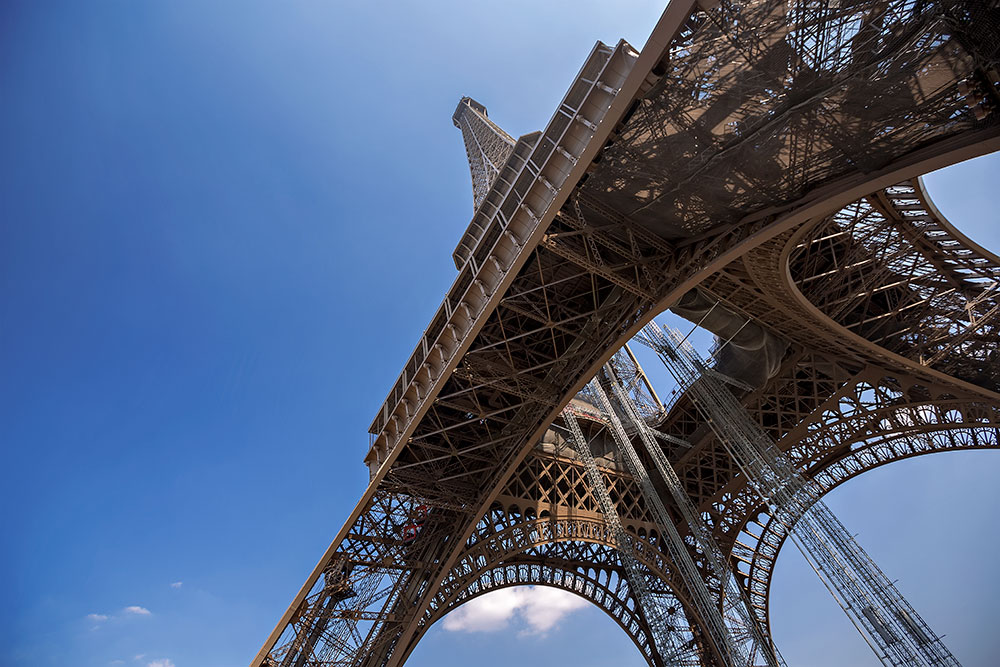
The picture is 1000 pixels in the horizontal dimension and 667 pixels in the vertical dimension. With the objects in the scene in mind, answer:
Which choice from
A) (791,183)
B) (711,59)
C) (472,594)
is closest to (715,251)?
(791,183)

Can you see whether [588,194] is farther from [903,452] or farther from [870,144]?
[903,452]

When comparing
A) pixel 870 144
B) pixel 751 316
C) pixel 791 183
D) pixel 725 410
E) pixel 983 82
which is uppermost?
pixel 751 316

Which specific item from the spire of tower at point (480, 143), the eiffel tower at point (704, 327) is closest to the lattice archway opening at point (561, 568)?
the eiffel tower at point (704, 327)

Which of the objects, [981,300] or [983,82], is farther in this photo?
[981,300]

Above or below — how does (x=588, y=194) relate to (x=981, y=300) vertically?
above

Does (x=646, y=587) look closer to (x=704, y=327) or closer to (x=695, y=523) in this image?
(x=695, y=523)

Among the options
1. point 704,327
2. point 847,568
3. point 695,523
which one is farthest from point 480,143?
point 847,568
